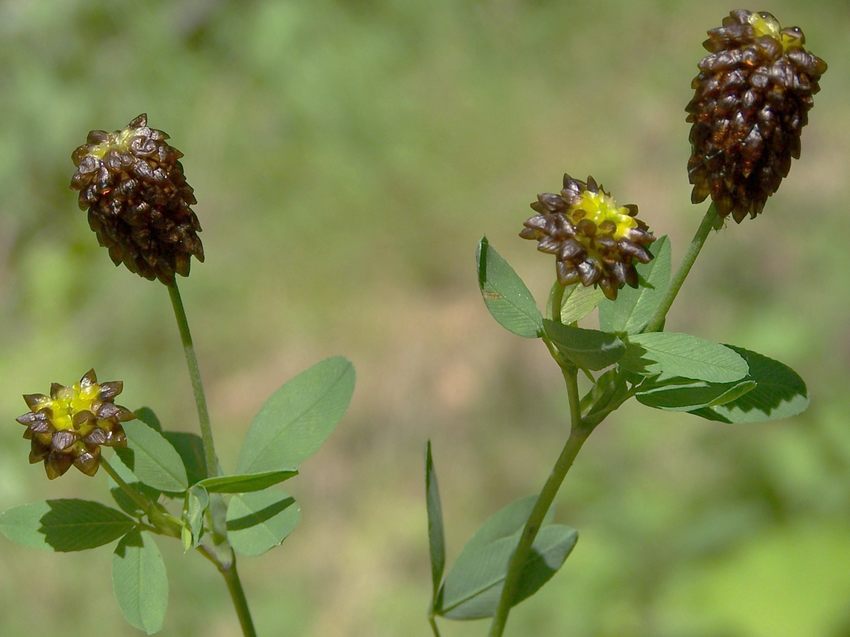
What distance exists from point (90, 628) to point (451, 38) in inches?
138

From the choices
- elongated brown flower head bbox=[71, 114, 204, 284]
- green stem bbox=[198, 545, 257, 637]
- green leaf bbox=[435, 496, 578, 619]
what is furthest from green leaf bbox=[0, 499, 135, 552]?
green leaf bbox=[435, 496, 578, 619]

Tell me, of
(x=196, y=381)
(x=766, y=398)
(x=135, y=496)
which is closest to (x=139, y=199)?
(x=196, y=381)

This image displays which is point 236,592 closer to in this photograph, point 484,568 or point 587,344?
point 484,568

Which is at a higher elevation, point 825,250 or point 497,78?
point 497,78

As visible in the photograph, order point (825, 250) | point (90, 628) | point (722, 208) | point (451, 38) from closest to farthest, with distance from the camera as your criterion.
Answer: point (722, 208) < point (90, 628) < point (825, 250) < point (451, 38)

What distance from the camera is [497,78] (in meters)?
5.51

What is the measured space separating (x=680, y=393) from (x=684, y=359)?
0.20 feet

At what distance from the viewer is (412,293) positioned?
4.63m

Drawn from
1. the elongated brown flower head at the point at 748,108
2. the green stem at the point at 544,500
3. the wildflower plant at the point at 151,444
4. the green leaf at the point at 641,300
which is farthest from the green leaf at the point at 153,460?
the elongated brown flower head at the point at 748,108

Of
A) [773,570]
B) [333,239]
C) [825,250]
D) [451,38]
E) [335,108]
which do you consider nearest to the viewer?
[773,570]

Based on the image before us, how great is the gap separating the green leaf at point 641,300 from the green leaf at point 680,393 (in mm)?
73

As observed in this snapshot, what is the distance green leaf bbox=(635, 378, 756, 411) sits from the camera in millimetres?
1005

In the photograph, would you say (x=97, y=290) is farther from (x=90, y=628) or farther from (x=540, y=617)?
(x=540, y=617)

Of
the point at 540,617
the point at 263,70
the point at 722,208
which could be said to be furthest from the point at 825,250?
the point at 722,208
